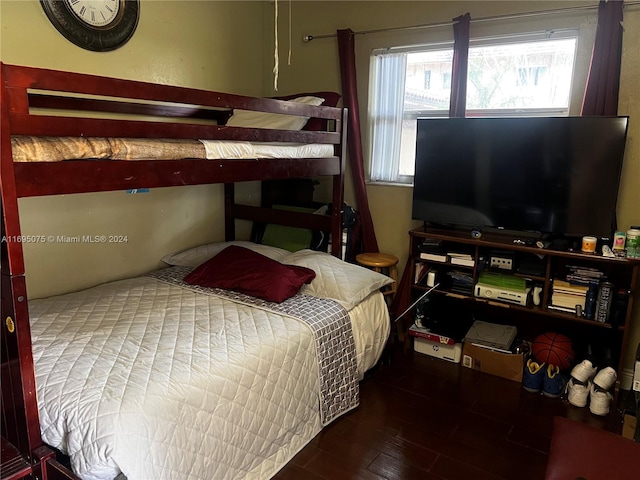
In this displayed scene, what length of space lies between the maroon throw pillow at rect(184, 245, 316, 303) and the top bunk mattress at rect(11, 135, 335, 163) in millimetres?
660

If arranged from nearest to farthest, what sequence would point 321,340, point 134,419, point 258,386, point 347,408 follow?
point 134,419
point 258,386
point 321,340
point 347,408

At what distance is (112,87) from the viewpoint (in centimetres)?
166

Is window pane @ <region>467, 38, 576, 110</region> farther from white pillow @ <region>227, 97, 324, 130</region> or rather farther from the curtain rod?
white pillow @ <region>227, 97, 324, 130</region>

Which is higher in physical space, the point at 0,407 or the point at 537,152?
the point at 537,152

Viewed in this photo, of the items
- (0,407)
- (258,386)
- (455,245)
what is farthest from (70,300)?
(455,245)

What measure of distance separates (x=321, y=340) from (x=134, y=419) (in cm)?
99

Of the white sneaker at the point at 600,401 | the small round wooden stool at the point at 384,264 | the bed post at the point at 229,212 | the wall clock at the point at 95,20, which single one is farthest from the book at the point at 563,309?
the wall clock at the point at 95,20

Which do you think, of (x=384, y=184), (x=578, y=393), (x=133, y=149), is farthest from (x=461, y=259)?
(x=133, y=149)

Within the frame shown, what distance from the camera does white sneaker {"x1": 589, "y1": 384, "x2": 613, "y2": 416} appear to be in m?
2.46

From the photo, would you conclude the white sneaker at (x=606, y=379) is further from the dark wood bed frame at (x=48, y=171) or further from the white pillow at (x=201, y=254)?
the dark wood bed frame at (x=48, y=171)

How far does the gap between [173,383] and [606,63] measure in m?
2.66

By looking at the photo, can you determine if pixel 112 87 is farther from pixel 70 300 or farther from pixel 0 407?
pixel 70 300

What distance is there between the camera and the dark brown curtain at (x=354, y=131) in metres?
3.28

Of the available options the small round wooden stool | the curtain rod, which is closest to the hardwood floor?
the small round wooden stool
